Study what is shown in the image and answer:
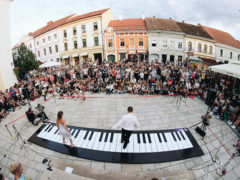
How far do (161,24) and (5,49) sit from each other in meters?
25.3

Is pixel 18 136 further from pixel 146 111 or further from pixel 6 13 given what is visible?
pixel 6 13

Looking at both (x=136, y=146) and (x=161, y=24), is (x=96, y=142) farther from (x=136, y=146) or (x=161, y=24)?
(x=161, y=24)

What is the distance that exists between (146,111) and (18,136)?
629cm

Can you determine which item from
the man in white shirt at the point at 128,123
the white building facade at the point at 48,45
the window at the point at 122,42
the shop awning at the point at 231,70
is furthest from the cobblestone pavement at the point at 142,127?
the white building facade at the point at 48,45

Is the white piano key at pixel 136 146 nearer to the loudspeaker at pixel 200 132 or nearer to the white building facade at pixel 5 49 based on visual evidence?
the loudspeaker at pixel 200 132

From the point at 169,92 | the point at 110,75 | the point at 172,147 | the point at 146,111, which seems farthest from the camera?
the point at 110,75

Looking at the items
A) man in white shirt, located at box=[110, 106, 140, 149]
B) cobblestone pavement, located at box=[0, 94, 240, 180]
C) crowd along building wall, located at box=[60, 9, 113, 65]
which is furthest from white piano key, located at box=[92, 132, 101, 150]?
crowd along building wall, located at box=[60, 9, 113, 65]

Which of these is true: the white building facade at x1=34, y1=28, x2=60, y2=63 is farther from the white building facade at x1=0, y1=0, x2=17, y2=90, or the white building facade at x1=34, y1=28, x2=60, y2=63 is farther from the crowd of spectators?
the crowd of spectators

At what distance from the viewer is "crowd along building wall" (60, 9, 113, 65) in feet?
72.0

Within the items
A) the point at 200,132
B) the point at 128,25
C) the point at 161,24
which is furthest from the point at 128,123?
the point at 161,24

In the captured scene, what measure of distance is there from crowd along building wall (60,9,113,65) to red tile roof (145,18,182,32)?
8595 mm

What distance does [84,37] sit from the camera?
23.5m

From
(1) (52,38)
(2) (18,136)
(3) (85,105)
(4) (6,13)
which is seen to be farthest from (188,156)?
(1) (52,38)

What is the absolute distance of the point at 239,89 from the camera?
788cm
